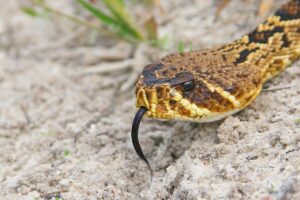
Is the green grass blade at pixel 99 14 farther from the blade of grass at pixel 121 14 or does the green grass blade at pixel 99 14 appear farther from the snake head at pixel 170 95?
the snake head at pixel 170 95

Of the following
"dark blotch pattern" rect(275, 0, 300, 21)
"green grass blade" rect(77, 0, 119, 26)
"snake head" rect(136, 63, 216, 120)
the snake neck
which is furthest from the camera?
"green grass blade" rect(77, 0, 119, 26)

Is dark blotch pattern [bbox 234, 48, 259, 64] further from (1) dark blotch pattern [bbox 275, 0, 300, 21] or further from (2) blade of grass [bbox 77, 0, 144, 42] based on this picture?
(2) blade of grass [bbox 77, 0, 144, 42]

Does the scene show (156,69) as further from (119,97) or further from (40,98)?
(40,98)

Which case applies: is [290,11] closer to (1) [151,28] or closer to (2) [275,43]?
(2) [275,43]

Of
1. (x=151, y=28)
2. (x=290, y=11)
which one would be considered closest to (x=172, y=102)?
(x=290, y=11)

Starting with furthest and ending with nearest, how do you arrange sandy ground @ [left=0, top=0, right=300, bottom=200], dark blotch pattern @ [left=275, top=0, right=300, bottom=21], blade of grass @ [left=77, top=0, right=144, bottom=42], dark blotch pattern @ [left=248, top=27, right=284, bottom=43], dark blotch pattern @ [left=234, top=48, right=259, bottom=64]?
blade of grass @ [left=77, top=0, right=144, bottom=42]
dark blotch pattern @ [left=275, top=0, right=300, bottom=21]
dark blotch pattern @ [left=248, top=27, right=284, bottom=43]
dark blotch pattern @ [left=234, top=48, right=259, bottom=64]
sandy ground @ [left=0, top=0, right=300, bottom=200]

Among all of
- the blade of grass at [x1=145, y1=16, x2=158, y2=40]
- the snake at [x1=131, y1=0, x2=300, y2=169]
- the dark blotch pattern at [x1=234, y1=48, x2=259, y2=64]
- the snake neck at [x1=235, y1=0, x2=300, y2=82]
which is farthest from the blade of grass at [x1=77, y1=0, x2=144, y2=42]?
the dark blotch pattern at [x1=234, y1=48, x2=259, y2=64]

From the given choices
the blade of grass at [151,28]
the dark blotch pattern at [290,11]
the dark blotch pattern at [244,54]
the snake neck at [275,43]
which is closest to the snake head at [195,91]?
the dark blotch pattern at [244,54]
